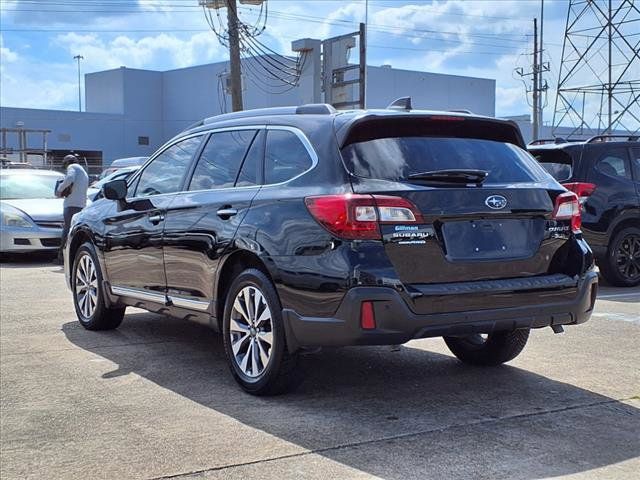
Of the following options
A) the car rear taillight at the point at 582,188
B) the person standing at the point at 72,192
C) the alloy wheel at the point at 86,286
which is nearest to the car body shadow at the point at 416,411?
the alloy wheel at the point at 86,286

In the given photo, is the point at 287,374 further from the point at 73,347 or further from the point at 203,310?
the point at 73,347

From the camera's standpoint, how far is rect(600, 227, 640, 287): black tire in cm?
994

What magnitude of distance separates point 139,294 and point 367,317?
270cm

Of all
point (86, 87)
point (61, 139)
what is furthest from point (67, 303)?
point (86, 87)

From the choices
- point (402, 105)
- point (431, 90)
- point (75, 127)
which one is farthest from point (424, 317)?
point (75, 127)

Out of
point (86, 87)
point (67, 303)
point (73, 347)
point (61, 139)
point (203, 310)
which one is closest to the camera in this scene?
point (203, 310)

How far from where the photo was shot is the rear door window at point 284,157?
5066 millimetres

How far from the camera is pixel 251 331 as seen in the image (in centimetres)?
517

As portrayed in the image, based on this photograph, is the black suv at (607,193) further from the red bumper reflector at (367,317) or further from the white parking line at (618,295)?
the red bumper reflector at (367,317)

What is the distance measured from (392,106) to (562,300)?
1.76 metres

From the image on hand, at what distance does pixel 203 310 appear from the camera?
5.69 metres

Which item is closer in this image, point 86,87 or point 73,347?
point 73,347

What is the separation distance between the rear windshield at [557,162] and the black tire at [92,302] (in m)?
5.29

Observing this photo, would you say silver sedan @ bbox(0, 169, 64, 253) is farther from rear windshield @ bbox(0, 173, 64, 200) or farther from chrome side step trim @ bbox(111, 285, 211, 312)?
chrome side step trim @ bbox(111, 285, 211, 312)
